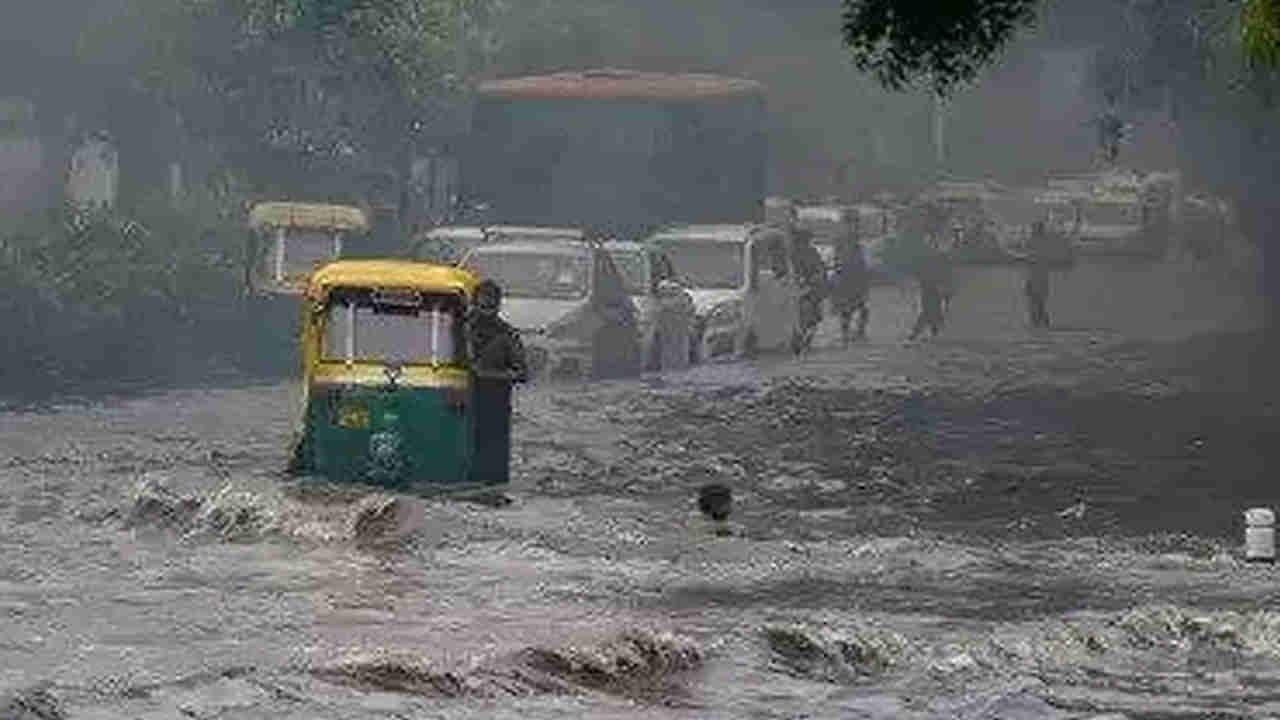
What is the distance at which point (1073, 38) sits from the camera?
7069cm

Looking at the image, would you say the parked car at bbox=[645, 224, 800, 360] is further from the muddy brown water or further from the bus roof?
the bus roof

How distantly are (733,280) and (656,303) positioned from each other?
3484 mm

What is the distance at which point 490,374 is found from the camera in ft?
85.4

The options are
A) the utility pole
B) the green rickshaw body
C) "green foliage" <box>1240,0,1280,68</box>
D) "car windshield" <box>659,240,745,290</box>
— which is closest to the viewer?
"green foliage" <box>1240,0,1280,68</box>

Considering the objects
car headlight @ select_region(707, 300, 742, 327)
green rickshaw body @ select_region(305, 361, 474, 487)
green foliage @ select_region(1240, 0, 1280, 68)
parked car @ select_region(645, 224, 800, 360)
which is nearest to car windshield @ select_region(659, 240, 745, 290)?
parked car @ select_region(645, 224, 800, 360)

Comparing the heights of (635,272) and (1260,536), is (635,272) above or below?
above

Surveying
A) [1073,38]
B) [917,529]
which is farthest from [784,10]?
[917,529]

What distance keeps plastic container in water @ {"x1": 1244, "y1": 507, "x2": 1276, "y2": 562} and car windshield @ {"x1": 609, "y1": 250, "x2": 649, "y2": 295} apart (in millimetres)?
15999

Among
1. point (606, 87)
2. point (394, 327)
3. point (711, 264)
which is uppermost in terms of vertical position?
point (606, 87)

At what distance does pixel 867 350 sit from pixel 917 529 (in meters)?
20.9

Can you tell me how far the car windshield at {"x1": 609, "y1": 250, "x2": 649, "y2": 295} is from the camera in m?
40.5

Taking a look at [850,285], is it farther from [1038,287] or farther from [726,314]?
[726,314]

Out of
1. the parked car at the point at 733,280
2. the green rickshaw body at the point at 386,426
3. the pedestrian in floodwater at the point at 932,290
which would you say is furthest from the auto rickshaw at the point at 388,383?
→ the pedestrian in floodwater at the point at 932,290

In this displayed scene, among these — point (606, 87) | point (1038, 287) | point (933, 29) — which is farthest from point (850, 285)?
point (933, 29)
